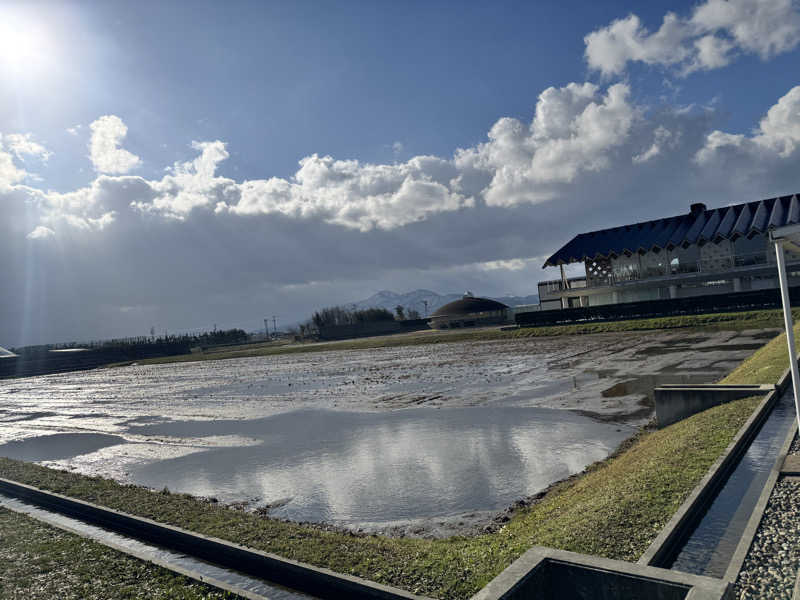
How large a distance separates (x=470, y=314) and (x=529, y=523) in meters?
81.5

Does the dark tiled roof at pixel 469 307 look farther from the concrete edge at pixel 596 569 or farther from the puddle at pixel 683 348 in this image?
the concrete edge at pixel 596 569

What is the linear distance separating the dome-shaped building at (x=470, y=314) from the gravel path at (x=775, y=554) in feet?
256

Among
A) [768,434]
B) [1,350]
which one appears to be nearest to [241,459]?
[768,434]

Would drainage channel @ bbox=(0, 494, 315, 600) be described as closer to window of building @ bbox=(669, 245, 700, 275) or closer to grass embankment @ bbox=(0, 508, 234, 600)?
grass embankment @ bbox=(0, 508, 234, 600)

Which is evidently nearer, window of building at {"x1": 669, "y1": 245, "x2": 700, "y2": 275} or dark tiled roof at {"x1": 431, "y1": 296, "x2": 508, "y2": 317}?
window of building at {"x1": 669, "y1": 245, "x2": 700, "y2": 275}

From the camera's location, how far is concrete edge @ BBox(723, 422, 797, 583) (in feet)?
16.4

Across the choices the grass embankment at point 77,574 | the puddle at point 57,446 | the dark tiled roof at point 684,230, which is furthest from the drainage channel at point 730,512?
the dark tiled roof at point 684,230

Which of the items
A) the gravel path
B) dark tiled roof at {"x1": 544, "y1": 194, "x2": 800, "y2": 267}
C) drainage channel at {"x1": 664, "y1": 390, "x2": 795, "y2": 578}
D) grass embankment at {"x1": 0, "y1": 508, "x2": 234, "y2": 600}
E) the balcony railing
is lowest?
grass embankment at {"x1": 0, "y1": 508, "x2": 234, "y2": 600}

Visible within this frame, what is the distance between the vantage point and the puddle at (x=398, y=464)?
9.45 m

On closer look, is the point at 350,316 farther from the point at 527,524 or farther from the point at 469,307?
the point at 527,524

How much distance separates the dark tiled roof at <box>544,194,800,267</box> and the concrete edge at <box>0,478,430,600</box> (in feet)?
160

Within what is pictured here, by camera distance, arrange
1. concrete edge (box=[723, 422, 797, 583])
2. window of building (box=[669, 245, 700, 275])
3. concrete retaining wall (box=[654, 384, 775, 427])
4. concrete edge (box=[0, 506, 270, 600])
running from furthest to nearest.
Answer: window of building (box=[669, 245, 700, 275]), concrete retaining wall (box=[654, 384, 775, 427]), concrete edge (box=[0, 506, 270, 600]), concrete edge (box=[723, 422, 797, 583])

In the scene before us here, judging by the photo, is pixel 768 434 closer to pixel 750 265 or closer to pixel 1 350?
pixel 750 265

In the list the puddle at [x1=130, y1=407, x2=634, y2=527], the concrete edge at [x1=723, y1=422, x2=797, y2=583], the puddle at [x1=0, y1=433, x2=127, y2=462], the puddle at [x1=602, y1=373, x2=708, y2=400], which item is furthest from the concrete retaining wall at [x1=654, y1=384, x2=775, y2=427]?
the puddle at [x1=0, y1=433, x2=127, y2=462]
